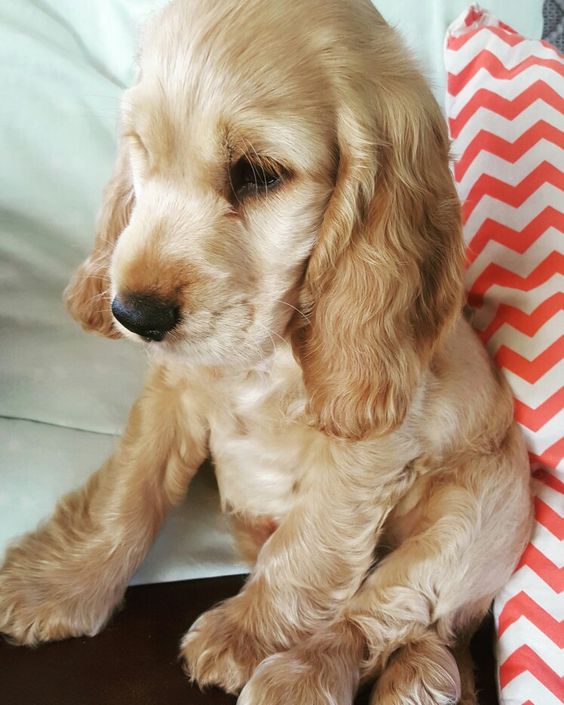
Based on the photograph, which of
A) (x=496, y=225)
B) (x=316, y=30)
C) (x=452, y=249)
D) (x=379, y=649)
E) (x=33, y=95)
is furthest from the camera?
(x=33, y=95)

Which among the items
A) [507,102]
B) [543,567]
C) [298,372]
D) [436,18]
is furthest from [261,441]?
[436,18]

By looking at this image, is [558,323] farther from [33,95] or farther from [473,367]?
[33,95]

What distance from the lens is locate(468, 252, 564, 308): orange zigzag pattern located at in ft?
4.37

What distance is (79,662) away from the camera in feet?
3.74

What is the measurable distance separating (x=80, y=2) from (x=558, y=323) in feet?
4.10

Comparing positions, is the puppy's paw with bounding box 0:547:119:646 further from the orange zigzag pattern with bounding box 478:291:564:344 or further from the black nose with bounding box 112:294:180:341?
the orange zigzag pattern with bounding box 478:291:564:344

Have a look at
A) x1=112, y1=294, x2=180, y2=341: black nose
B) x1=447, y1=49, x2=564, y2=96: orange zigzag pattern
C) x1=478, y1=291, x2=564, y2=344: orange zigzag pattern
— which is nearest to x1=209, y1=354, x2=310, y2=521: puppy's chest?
x1=112, y1=294, x2=180, y2=341: black nose

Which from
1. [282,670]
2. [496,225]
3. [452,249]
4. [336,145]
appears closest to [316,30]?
[336,145]

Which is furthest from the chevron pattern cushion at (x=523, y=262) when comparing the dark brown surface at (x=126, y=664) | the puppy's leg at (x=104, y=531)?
the puppy's leg at (x=104, y=531)

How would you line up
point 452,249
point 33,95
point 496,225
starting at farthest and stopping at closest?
1. point 33,95
2. point 496,225
3. point 452,249

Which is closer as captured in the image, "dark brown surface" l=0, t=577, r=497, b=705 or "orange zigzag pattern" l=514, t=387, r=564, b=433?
"dark brown surface" l=0, t=577, r=497, b=705

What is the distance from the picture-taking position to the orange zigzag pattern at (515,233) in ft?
4.44

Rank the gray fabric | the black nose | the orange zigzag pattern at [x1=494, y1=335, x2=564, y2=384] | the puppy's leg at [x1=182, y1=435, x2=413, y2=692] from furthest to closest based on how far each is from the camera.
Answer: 1. the gray fabric
2. the orange zigzag pattern at [x1=494, y1=335, x2=564, y2=384]
3. the puppy's leg at [x1=182, y1=435, x2=413, y2=692]
4. the black nose

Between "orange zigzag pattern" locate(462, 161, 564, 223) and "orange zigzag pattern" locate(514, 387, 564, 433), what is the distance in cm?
36
